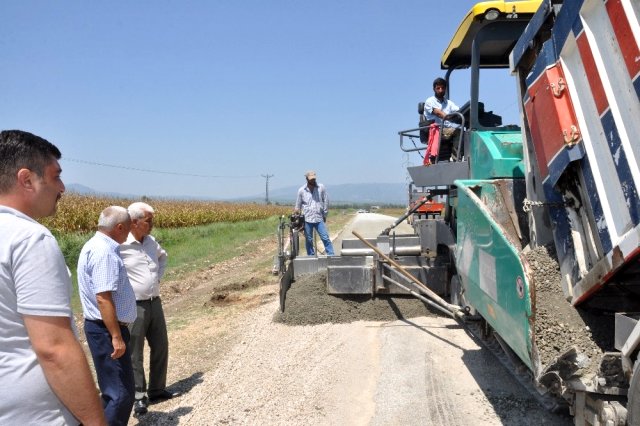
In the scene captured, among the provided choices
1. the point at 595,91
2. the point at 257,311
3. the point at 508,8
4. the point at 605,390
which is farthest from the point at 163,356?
the point at 508,8

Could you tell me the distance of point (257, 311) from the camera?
26.2ft

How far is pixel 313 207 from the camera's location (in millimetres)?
9258

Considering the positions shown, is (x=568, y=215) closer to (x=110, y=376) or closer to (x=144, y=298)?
(x=110, y=376)

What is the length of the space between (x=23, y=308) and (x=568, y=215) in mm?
2926

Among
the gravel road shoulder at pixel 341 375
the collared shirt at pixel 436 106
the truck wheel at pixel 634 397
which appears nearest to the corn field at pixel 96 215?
the gravel road shoulder at pixel 341 375

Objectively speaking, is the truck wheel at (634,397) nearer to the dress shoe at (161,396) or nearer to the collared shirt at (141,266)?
the collared shirt at (141,266)

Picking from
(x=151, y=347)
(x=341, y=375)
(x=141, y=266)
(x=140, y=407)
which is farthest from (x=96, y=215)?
(x=341, y=375)

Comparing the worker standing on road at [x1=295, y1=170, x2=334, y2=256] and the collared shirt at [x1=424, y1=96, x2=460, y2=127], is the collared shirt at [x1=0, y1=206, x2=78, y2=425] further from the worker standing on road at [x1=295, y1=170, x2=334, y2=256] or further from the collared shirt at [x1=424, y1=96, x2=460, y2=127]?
the worker standing on road at [x1=295, y1=170, x2=334, y2=256]

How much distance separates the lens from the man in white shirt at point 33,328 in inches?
71.6

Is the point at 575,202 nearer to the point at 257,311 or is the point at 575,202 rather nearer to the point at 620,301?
the point at 620,301

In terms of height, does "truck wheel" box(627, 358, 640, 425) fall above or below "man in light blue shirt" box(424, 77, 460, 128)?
below

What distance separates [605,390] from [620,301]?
2.72 ft

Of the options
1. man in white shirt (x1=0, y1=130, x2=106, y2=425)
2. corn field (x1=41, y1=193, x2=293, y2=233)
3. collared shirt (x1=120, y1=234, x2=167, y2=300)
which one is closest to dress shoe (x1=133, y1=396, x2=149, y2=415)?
collared shirt (x1=120, y1=234, x2=167, y2=300)

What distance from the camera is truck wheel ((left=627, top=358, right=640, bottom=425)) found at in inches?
90.6
